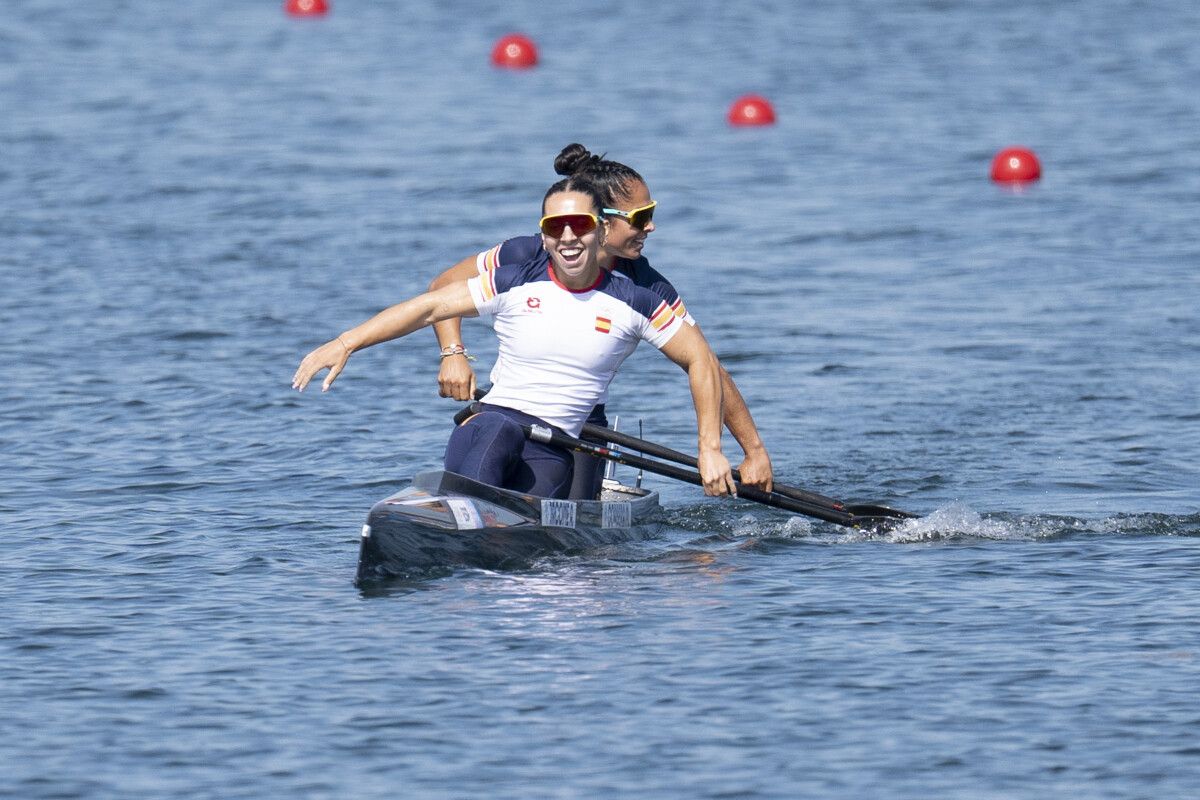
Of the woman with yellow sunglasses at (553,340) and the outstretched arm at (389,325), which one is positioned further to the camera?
the woman with yellow sunglasses at (553,340)

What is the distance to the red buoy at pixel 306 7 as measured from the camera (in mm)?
38906

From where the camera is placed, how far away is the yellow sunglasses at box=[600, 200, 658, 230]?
10086 mm

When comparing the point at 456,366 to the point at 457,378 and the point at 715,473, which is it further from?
the point at 715,473

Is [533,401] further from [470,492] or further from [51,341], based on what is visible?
[51,341]

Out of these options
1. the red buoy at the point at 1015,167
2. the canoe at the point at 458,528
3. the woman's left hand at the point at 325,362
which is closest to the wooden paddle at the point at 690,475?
the canoe at the point at 458,528

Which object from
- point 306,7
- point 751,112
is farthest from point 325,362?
point 306,7

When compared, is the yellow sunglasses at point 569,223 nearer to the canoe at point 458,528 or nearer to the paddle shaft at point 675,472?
the paddle shaft at point 675,472

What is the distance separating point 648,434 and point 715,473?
14.3 ft

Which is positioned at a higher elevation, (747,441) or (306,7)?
(306,7)

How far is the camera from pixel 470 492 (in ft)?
33.4

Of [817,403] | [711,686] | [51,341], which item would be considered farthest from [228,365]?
[711,686]

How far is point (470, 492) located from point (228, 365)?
6.66 meters

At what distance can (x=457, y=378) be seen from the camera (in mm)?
10453

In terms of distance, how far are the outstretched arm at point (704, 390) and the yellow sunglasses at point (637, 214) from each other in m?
0.56
